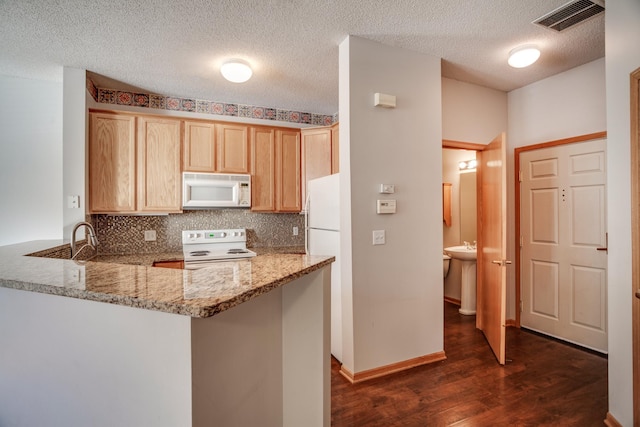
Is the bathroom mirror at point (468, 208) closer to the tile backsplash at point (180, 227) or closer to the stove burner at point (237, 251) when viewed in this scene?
the tile backsplash at point (180, 227)

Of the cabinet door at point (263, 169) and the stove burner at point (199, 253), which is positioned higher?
the cabinet door at point (263, 169)

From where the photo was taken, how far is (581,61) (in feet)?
9.60

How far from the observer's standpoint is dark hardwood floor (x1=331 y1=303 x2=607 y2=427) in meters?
1.95

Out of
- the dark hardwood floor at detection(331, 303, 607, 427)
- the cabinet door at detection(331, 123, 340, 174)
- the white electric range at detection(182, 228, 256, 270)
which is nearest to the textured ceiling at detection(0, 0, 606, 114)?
the cabinet door at detection(331, 123, 340, 174)

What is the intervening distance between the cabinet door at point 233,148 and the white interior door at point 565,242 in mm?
3072

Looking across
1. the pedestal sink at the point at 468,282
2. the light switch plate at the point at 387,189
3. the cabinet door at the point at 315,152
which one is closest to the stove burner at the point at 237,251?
the cabinet door at the point at 315,152

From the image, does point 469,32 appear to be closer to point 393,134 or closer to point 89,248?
point 393,134

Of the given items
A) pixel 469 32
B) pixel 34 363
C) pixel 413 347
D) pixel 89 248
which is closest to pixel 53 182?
pixel 89 248

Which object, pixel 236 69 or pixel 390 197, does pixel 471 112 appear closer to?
pixel 390 197

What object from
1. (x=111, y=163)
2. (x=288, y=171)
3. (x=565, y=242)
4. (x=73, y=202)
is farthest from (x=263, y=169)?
(x=565, y=242)

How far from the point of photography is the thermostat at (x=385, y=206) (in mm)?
2508

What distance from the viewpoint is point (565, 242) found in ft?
10.2

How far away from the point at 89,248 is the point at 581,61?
4998 mm

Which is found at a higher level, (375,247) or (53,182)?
(53,182)
